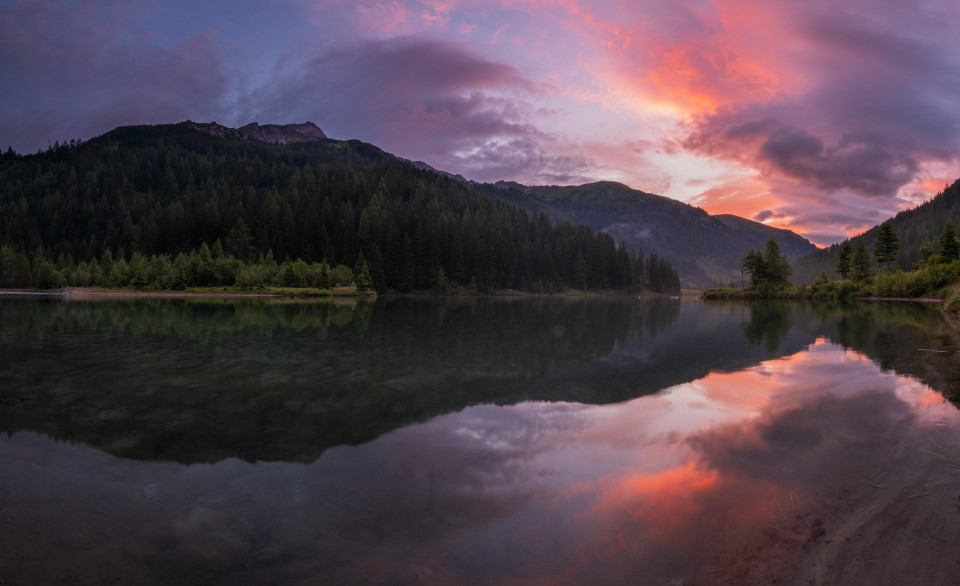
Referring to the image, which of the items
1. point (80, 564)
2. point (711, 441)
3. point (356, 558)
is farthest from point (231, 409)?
point (711, 441)

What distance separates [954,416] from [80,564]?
50.5 ft

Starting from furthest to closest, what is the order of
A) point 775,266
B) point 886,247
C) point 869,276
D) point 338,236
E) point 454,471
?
point 338,236, point 775,266, point 886,247, point 869,276, point 454,471

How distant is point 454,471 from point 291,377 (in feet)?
27.6

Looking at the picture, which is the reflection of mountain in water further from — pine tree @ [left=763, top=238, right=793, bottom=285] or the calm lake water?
pine tree @ [left=763, top=238, right=793, bottom=285]

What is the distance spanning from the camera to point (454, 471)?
7.17 meters

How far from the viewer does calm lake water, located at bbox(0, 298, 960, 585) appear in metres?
4.78

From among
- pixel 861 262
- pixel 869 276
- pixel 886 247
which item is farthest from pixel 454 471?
→ pixel 886 247

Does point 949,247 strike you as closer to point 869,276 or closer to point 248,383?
point 869,276

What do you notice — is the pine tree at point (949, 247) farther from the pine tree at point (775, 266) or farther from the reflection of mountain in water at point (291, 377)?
the reflection of mountain in water at point (291, 377)

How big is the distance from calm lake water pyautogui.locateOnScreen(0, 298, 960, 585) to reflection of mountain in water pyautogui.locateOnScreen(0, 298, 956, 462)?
11 centimetres

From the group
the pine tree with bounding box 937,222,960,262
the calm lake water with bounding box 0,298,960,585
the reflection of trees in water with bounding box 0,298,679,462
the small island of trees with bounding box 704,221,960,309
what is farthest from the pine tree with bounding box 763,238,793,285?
the calm lake water with bounding box 0,298,960,585

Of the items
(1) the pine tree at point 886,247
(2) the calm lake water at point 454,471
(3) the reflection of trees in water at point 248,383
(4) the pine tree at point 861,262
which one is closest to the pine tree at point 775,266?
(4) the pine tree at point 861,262

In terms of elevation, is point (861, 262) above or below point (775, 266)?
above

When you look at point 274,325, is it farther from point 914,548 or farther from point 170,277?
point 170,277
